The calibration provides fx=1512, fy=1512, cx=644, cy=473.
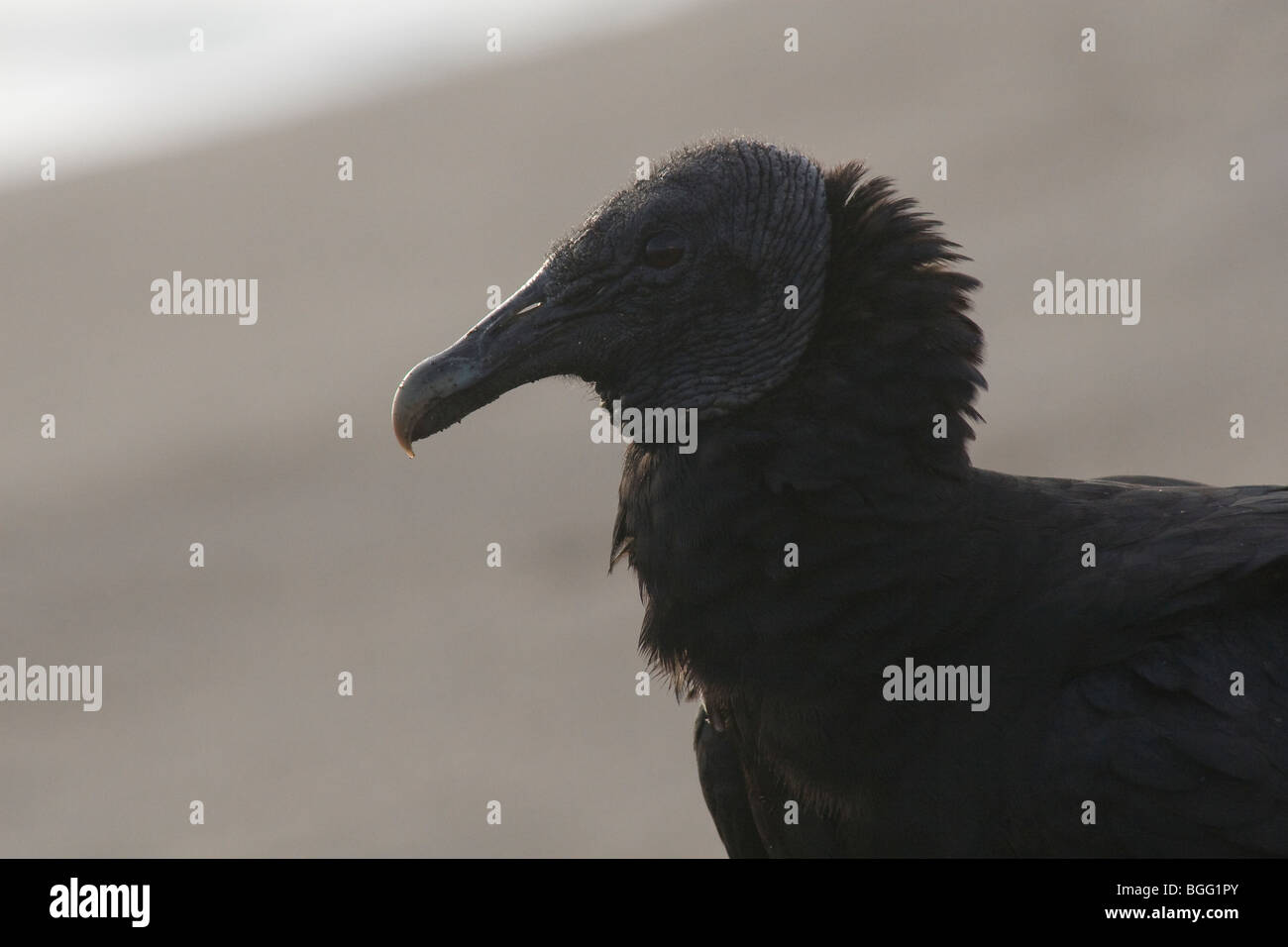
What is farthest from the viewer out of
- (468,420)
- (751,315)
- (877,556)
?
(468,420)

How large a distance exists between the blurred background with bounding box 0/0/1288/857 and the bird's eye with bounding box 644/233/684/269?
3943 millimetres

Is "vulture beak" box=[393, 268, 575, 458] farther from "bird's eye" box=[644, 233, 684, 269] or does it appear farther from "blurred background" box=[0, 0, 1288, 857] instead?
"blurred background" box=[0, 0, 1288, 857]

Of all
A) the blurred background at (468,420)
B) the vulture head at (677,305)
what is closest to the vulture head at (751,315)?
the vulture head at (677,305)

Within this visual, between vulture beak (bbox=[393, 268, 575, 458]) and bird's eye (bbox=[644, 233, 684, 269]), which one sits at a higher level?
bird's eye (bbox=[644, 233, 684, 269])

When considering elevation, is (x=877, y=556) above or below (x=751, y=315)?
below

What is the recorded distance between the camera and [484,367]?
332 centimetres

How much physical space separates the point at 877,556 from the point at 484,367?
95cm

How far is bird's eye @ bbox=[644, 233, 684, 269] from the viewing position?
3.32 meters

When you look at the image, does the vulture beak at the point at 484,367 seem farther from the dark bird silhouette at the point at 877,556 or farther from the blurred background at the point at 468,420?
the blurred background at the point at 468,420

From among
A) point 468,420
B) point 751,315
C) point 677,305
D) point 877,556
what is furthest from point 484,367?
point 468,420

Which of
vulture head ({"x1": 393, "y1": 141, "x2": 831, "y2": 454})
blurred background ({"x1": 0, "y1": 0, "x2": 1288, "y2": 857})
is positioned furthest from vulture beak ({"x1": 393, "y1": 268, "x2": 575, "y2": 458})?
blurred background ({"x1": 0, "y1": 0, "x2": 1288, "y2": 857})

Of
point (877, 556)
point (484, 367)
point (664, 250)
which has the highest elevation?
point (664, 250)

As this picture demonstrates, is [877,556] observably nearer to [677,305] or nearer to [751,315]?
[751,315]

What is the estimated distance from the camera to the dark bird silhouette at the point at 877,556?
2.97 meters
